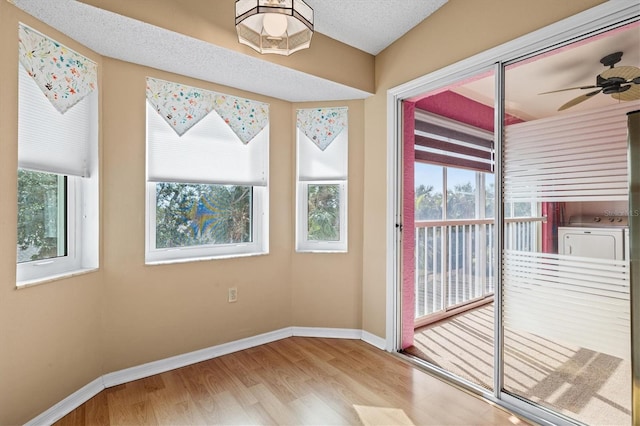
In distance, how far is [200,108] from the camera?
2.45m

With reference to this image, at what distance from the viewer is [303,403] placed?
6.32 feet

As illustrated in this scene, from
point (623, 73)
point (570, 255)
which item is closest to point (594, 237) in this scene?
point (570, 255)

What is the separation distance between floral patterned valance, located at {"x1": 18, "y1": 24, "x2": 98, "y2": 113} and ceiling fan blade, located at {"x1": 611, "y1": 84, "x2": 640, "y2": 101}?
9.81 ft

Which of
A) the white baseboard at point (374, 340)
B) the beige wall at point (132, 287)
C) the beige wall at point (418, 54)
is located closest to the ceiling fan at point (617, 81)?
the beige wall at point (418, 54)

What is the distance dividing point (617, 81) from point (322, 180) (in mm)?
2047

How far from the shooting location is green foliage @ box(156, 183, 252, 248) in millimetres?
2416

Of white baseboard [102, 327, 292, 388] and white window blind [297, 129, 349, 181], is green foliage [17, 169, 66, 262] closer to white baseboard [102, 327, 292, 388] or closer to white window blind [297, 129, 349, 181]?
white baseboard [102, 327, 292, 388]

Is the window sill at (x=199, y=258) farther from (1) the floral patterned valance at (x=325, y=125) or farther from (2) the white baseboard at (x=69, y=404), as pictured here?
(1) the floral patterned valance at (x=325, y=125)

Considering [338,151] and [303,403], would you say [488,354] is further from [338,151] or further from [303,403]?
[338,151]

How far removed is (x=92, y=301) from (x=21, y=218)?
2.14 ft

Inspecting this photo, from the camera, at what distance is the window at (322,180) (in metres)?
2.90

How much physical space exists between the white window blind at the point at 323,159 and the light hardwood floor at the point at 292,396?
158 centimetres

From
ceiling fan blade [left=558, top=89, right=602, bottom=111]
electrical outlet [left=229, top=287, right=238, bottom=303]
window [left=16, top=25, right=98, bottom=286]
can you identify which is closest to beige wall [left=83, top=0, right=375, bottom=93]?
window [left=16, top=25, right=98, bottom=286]

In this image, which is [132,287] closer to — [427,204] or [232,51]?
[232,51]
